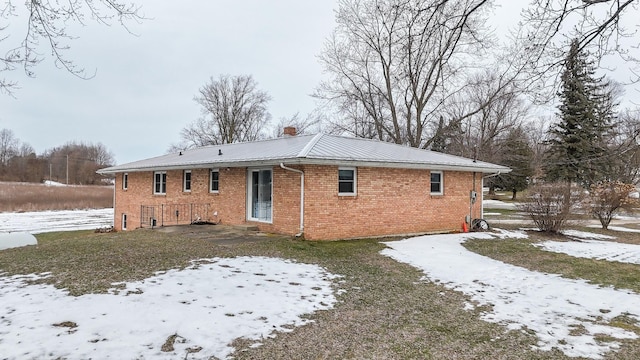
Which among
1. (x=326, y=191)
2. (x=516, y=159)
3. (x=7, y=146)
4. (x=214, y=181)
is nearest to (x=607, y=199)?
(x=326, y=191)

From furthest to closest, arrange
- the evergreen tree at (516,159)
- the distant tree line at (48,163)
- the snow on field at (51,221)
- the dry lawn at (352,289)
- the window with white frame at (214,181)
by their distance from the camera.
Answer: the distant tree line at (48,163), the evergreen tree at (516,159), the snow on field at (51,221), the window with white frame at (214,181), the dry lawn at (352,289)

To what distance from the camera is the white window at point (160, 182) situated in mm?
18172

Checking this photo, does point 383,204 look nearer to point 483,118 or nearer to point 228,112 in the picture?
point 483,118

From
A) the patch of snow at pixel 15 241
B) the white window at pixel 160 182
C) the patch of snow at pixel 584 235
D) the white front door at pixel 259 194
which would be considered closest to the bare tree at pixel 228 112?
the white window at pixel 160 182

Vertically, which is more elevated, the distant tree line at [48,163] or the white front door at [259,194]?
the distant tree line at [48,163]

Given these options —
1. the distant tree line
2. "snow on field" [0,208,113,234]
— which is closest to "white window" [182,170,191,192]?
"snow on field" [0,208,113,234]

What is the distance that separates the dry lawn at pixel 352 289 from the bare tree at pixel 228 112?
115 feet

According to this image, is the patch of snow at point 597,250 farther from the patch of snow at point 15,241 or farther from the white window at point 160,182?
the white window at point 160,182

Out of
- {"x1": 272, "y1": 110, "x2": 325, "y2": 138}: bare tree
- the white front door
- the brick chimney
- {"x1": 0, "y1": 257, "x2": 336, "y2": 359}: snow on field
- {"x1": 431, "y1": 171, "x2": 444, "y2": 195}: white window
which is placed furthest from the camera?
{"x1": 272, "y1": 110, "x2": 325, "y2": 138}: bare tree

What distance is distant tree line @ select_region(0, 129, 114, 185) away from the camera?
6706 cm

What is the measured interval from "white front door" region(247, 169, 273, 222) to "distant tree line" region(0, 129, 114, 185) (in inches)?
2429

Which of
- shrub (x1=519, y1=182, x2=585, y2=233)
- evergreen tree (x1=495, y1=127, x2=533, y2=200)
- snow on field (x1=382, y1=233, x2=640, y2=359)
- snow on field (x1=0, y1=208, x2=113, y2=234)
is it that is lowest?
snow on field (x1=0, y1=208, x2=113, y2=234)

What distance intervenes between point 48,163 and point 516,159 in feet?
257

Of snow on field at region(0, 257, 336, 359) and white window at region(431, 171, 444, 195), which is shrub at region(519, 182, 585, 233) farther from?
snow on field at region(0, 257, 336, 359)
